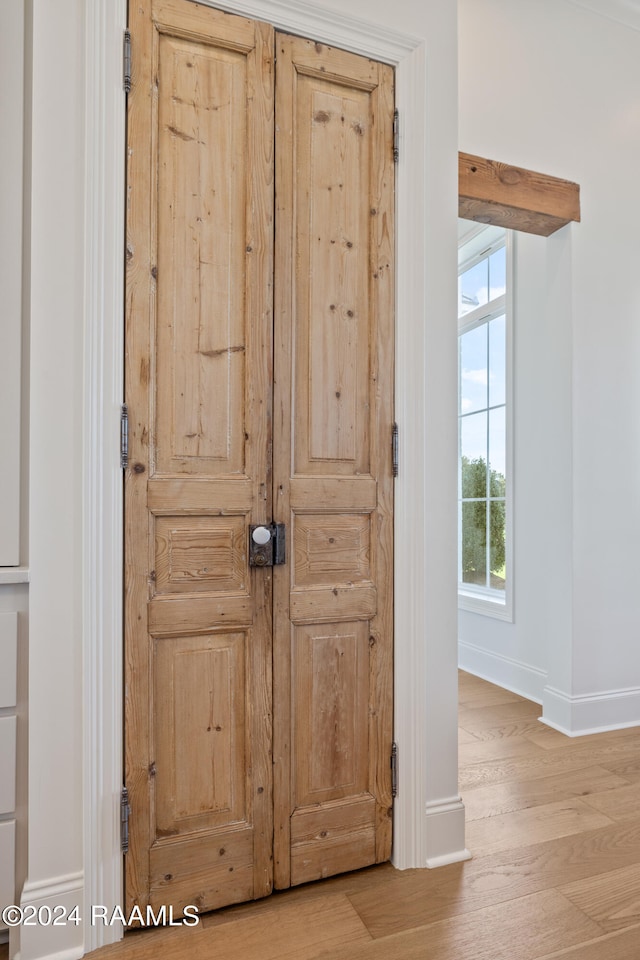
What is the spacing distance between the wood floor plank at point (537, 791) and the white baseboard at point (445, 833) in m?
0.24

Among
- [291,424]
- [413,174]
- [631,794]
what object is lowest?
[631,794]

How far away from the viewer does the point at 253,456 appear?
1622 mm

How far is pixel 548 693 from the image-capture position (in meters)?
2.88

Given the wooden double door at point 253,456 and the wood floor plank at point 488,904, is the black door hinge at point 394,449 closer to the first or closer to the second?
the wooden double door at point 253,456

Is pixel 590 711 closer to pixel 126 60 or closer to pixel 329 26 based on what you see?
pixel 329 26

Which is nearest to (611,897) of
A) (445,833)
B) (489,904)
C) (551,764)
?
(489,904)

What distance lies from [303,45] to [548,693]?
2.77m

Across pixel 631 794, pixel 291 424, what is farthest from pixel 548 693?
pixel 291 424

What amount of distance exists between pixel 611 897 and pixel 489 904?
1.11ft

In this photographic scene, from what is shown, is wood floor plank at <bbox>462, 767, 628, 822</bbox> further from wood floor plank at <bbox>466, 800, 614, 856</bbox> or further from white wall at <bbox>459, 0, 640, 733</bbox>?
white wall at <bbox>459, 0, 640, 733</bbox>

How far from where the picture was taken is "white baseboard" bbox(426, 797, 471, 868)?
1768mm

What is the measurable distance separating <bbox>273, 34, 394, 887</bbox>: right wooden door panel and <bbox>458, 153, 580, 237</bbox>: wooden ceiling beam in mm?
886

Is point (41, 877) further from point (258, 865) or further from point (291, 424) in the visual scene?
point (291, 424)

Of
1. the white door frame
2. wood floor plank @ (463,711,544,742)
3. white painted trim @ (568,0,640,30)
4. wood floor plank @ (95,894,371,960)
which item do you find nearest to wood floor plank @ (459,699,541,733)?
wood floor plank @ (463,711,544,742)
